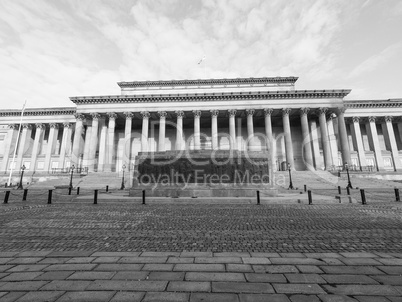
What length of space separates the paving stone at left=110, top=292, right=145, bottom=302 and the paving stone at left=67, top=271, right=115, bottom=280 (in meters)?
0.59

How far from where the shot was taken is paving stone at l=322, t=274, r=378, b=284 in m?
2.73

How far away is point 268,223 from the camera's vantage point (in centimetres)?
685

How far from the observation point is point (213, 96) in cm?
3862

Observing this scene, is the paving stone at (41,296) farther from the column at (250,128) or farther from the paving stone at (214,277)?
the column at (250,128)

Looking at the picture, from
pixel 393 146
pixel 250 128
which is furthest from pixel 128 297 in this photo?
pixel 393 146

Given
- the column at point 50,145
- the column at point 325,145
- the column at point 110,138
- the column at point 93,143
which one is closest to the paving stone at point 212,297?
the column at point 93,143

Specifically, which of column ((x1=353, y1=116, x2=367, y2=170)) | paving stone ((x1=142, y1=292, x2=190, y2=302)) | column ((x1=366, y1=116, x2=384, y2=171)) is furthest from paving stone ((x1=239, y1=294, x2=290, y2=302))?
column ((x1=366, y1=116, x2=384, y2=171))

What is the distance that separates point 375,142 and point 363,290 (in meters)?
48.5

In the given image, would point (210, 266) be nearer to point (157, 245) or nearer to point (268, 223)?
point (157, 245)

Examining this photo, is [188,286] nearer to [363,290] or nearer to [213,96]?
[363,290]

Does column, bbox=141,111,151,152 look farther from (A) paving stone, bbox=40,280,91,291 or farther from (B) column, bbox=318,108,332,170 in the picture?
(A) paving stone, bbox=40,280,91,291

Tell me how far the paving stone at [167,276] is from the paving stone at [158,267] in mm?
149

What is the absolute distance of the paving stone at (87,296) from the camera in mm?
2287

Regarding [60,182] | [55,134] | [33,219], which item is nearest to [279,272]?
[33,219]
